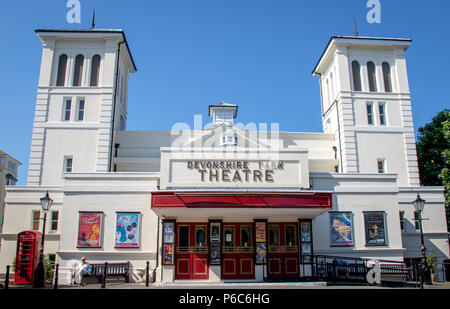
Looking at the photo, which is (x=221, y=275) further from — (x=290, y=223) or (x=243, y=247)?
(x=290, y=223)

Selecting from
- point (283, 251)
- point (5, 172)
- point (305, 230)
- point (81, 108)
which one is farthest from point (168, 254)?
point (5, 172)

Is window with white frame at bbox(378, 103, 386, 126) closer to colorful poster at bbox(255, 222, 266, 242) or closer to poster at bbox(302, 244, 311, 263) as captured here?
poster at bbox(302, 244, 311, 263)

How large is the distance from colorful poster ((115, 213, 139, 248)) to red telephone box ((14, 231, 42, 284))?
15.5 feet

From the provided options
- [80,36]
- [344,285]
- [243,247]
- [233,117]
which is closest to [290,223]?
[243,247]

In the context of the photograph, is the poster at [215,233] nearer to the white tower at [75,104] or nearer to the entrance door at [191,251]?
the entrance door at [191,251]

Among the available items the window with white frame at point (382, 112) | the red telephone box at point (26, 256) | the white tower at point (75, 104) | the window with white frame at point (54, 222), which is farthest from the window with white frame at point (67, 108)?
the window with white frame at point (382, 112)

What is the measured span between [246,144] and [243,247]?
10.4m

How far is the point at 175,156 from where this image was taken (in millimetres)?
21656

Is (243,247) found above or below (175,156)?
below

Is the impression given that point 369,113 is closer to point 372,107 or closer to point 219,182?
point 372,107

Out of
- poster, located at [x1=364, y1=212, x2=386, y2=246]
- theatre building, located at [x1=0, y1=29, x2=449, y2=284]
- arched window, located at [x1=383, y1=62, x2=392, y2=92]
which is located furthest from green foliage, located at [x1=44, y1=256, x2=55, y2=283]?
arched window, located at [x1=383, y1=62, x2=392, y2=92]

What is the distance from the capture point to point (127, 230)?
2247 centimetres

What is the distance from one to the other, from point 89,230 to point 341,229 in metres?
14.3

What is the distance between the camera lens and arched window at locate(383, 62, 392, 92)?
3266 cm
